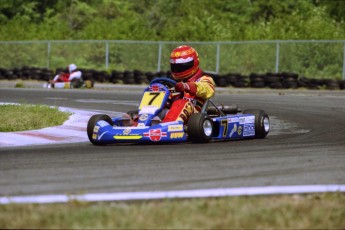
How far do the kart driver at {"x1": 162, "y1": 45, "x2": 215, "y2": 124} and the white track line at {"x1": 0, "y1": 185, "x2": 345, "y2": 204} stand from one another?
164 inches

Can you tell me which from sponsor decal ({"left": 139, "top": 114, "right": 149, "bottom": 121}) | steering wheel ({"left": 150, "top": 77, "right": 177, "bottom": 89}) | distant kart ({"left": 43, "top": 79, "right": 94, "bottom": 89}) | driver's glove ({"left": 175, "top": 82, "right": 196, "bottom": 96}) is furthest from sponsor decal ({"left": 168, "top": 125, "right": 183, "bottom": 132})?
distant kart ({"left": 43, "top": 79, "right": 94, "bottom": 89})

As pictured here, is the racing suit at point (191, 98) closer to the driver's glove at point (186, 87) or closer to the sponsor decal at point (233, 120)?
the driver's glove at point (186, 87)

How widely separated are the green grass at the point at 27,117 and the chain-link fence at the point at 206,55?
52.3 ft

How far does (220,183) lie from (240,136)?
4674 millimetres

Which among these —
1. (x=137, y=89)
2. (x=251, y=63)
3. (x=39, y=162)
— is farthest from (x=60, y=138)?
(x=251, y=63)

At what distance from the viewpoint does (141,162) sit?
8188 mm

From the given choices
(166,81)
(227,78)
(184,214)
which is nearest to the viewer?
(184,214)

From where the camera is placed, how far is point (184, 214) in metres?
5.57

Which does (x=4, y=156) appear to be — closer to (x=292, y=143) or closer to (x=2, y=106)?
(x=292, y=143)

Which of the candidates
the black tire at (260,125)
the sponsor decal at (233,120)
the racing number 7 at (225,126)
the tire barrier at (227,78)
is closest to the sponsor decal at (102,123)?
the racing number 7 at (225,126)

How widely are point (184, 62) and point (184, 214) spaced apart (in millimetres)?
5876

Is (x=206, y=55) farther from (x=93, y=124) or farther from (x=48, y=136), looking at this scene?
(x=93, y=124)

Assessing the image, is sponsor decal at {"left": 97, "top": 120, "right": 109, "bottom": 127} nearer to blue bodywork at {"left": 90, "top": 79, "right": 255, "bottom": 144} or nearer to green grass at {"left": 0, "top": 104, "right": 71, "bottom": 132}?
blue bodywork at {"left": 90, "top": 79, "right": 255, "bottom": 144}

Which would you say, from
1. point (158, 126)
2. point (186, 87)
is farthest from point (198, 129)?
point (186, 87)
